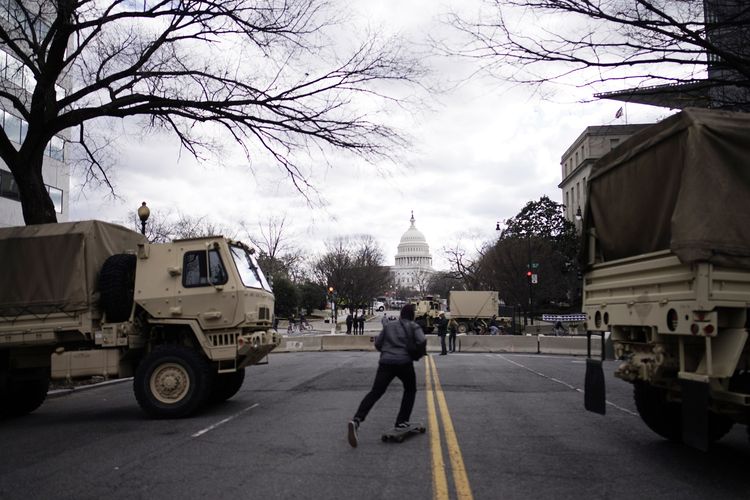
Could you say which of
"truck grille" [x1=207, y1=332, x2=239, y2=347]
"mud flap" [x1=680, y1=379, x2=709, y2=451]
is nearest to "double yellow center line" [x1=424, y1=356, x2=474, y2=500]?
"mud flap" [x1=680, y1=379, x2=709, y2=451]

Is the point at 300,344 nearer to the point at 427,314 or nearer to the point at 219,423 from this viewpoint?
the point at 427,314

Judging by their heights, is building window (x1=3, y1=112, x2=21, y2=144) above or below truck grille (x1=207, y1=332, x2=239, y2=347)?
above

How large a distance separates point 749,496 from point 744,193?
274cm

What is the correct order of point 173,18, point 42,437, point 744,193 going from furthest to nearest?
point 173,18 → point 42,437 → point 744,193

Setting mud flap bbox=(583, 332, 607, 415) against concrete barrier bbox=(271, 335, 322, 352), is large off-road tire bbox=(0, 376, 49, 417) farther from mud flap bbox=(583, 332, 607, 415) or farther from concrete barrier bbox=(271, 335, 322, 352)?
concrete barrier bbox=(271, 335, 322, 352)

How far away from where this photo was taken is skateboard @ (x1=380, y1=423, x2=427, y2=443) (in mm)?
7848

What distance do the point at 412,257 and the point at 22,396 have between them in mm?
143751

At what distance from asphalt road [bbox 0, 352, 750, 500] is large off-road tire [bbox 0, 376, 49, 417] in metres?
0.34

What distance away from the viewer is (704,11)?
35.4ft

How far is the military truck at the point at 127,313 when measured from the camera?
10.2m

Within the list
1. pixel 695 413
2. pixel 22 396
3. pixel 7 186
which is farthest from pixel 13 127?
pixel 695 413

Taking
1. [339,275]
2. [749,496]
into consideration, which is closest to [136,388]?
[749,496]

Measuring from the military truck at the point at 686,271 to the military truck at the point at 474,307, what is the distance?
38.1m

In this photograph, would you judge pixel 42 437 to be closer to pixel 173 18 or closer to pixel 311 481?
pixel 311 481
